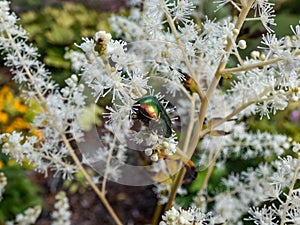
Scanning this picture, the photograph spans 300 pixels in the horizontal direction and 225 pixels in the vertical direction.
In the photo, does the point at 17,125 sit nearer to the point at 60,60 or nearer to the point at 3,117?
the point at 3,117

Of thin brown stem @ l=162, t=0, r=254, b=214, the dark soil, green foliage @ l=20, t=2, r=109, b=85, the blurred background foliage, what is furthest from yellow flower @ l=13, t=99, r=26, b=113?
thin brown stem @ l=162, t=0, r=254, b=214

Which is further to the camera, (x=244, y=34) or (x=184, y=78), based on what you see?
(x=244, y=34)

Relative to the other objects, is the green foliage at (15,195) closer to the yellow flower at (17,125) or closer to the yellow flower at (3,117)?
the yellow flower at (17,125)

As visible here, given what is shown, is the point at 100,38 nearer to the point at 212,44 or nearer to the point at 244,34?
the point at 212,44

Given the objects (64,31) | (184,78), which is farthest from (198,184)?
(64,31)

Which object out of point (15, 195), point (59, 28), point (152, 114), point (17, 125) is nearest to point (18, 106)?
point (17, 125)

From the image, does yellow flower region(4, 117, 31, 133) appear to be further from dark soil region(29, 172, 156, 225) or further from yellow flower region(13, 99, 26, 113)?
dark soil region(29, 172, 156, 225)

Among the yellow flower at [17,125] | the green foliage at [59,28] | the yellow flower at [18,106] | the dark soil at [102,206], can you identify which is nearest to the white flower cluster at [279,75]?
the dark soil at [102,206]

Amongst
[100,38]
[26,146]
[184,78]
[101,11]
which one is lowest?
[101,11]
